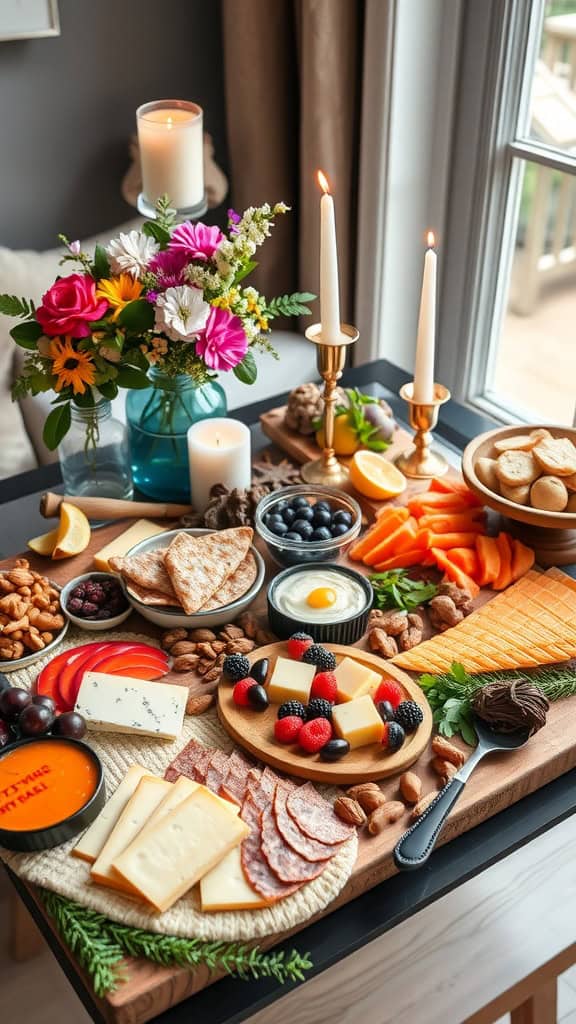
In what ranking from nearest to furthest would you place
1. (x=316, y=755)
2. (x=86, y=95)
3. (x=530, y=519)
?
(x=316, y=755), (x=530, y=519), (x=86, y=95)

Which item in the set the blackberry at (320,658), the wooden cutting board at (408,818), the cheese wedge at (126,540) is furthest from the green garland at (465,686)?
the cheese wedge at (126,540)

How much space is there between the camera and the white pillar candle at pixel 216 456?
179 centimetres

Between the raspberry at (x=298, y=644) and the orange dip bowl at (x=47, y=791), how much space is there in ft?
1.11

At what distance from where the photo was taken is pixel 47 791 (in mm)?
1272

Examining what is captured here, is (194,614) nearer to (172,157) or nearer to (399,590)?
(399,590)

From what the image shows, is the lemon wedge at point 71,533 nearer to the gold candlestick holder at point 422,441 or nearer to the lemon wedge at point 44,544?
the lemon wedge at point 44,544

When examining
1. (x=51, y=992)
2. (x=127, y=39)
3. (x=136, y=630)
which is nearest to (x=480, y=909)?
(x=136, y=630)

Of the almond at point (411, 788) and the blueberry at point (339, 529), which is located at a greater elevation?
the blueberry at point (339, 529)

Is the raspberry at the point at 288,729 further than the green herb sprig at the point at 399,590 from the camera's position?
No

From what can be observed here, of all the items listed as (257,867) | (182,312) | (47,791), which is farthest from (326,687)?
(182,312)

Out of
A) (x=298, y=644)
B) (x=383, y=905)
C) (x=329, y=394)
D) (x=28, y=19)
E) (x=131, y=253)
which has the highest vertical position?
(x=28, y=19)

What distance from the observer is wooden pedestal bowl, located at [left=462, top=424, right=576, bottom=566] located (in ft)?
5.42

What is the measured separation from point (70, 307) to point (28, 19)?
1.52 meters

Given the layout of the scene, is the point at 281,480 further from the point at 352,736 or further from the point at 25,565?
the point at 352,736
